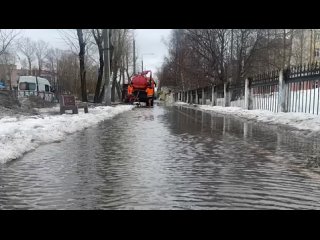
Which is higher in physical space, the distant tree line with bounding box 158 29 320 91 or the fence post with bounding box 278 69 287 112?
the distant tree line with bounding box 158 29 320 91

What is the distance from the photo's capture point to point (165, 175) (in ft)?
21.7

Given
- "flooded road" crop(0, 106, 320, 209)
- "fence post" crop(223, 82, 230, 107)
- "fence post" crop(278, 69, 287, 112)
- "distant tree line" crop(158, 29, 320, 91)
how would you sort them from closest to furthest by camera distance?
"flooded road" crop(0, 106, 320, 209) → "fence post" crop(278, 69, 287, 112) → "fence post" crop(223, 82, 230, 107) → "distant tree line" crop(158, 29, 320, 91)

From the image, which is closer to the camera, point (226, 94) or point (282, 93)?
point (282, 93)

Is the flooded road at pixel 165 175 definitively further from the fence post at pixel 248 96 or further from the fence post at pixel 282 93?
the fence post at pixel 248 96

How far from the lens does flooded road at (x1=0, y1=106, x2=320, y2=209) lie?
5041mm

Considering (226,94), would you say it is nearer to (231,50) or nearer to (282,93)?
(231,50)

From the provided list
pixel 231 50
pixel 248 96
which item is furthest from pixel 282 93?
pixel 231 50

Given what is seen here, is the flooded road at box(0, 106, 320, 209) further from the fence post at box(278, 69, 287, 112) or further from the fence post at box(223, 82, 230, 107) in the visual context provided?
the fence post at box(223, 82, 230, 107)

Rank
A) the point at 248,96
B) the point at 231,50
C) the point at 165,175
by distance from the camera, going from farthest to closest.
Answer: the point at 231,50
the point at 248,96
the point at 165,175

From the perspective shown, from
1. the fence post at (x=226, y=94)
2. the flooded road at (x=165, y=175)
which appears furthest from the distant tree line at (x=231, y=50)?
the flooded road at (x=165, y=175)

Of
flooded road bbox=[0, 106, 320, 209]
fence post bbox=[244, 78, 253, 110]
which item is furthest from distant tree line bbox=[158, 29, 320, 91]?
flooded road bbox=[0, 106, 320, 209]

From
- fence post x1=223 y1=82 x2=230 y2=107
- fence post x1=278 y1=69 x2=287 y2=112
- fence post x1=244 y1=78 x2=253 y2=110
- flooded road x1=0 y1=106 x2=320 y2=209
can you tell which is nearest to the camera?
flooded road x1=0 y1=106 x2=320 y2=209
